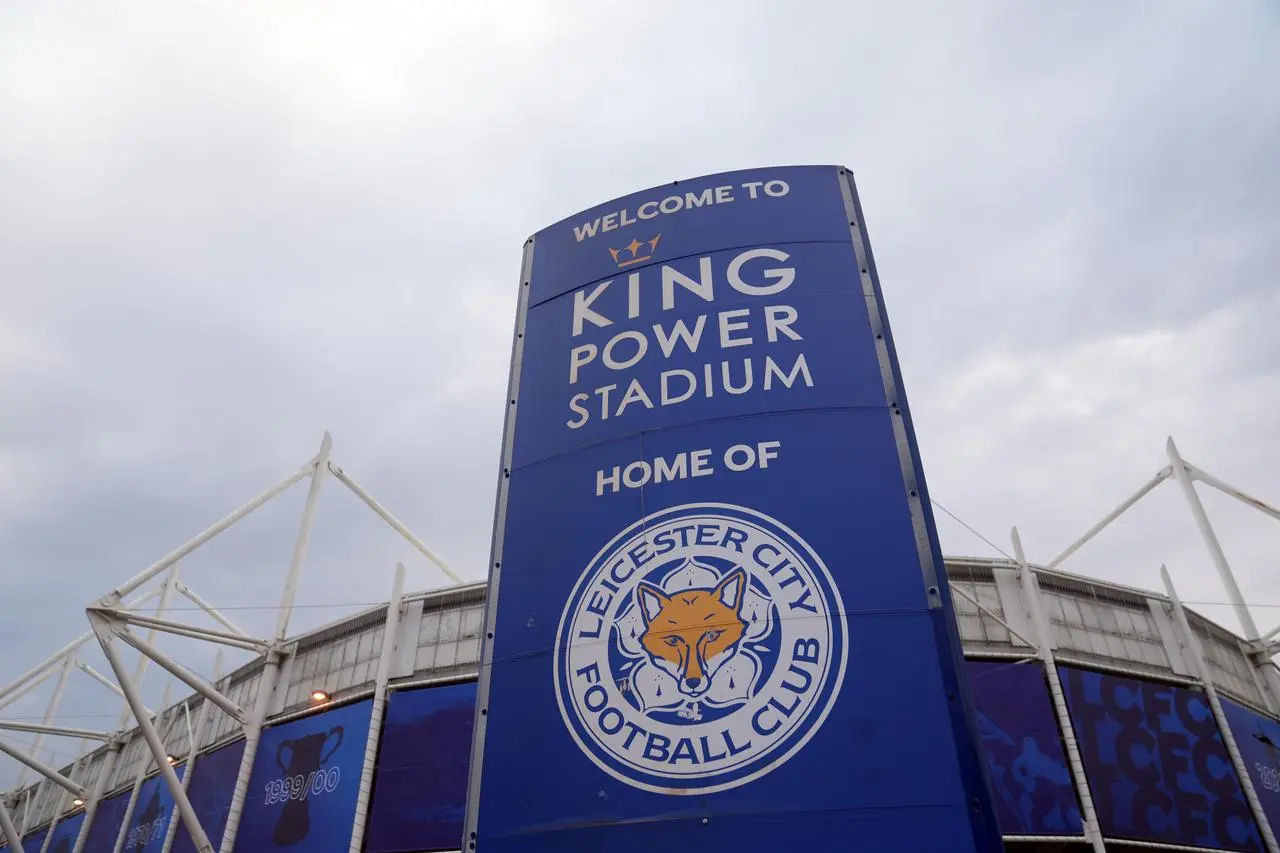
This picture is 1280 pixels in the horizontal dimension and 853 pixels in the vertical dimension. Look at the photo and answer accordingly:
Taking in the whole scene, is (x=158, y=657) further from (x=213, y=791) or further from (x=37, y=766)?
(x=37, y=766)

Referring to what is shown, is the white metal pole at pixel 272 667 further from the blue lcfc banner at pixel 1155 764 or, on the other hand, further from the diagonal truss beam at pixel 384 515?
the blue lcfc banner at pixel 1155 764

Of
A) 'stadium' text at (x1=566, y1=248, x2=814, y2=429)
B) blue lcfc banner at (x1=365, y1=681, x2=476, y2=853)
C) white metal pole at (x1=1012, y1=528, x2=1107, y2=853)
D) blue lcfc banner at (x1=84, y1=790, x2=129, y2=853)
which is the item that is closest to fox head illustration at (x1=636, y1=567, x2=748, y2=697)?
'stadium' text at (x1=566, y1=248, x2=814, y2=429)

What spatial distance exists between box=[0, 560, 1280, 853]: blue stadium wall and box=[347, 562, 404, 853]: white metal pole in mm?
177

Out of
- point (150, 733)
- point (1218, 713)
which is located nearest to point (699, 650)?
point (150, 733)

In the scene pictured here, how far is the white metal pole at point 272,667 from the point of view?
2319 cm

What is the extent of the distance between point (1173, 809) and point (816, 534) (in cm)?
1954

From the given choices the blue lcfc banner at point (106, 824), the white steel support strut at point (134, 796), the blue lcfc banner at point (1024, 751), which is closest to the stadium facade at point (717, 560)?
the blue lcfc banner at point (1024, 751)

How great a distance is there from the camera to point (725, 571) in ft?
21.0

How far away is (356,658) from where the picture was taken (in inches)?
928

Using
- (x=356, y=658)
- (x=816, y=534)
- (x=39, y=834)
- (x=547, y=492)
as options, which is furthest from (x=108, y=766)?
(x=816, y=534)

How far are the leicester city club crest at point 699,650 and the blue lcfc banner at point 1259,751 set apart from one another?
2234 centimetres

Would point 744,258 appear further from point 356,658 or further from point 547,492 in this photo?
point 356,658

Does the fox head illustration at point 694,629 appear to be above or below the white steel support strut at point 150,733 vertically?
below

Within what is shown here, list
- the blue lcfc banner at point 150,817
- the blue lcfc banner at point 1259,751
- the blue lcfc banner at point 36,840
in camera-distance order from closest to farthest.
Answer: the blue lcfc banner at point 1259,751
the blue lcfc banner at point 150,817
the blue lcfc banner at point 36,840
